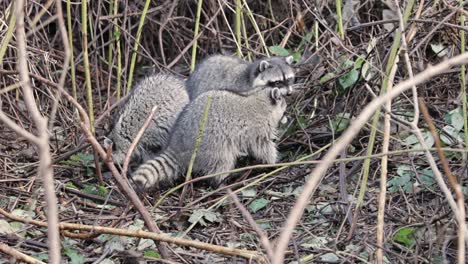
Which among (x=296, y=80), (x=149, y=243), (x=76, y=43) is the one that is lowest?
(x=149, y=243)

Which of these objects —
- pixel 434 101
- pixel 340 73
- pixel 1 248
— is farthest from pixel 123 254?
pixel 434 101

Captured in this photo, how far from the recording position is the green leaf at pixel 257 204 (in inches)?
→ 212

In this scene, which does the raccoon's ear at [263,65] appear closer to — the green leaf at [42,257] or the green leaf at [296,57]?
the green leaf at [296,57]

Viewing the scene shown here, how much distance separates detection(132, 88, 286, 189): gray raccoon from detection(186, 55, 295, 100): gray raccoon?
0.31 m

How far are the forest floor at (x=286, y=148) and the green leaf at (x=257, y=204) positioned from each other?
13 mm

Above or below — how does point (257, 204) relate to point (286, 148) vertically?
below

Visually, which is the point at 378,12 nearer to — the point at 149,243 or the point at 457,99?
the point at 457,99

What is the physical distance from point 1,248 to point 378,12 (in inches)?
173

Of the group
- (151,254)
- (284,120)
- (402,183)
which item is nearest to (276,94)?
(284,120)

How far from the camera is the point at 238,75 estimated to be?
668 cm

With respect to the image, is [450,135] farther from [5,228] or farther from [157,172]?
[5,228]

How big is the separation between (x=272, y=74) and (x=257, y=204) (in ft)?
4.28

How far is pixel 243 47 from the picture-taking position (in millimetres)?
7145

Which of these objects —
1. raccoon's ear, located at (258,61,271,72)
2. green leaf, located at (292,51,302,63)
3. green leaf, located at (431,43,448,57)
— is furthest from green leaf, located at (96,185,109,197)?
green leaf, located at (431,43,448,57)
